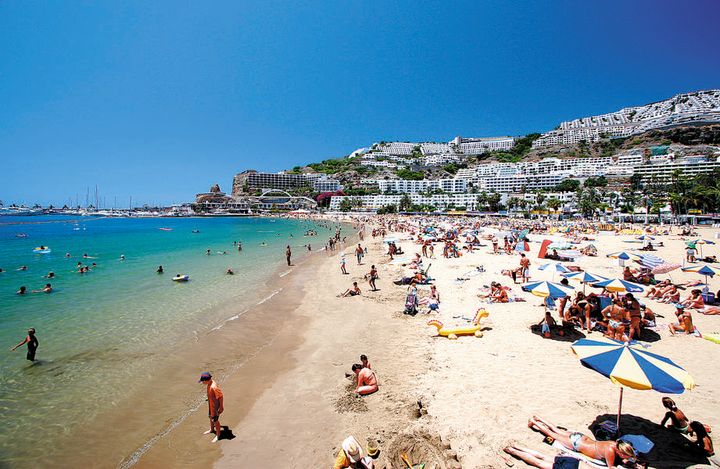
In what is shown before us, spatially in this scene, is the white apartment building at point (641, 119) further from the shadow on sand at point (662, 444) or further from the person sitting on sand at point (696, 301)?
the shadow on sand at point (662, 444)

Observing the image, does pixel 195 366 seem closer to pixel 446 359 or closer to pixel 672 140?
pixel 446 359

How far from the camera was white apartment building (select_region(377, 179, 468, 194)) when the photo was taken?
126 meters

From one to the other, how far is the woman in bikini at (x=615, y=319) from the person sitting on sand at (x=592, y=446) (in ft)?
14.7

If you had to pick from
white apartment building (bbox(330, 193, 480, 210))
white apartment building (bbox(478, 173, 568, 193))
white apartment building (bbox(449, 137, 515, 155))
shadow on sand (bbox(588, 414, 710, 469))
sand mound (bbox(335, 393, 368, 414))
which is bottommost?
sand mound (bbox(335, 393, 368, 414))

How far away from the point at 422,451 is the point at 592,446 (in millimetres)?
2038

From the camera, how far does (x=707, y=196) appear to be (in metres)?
52.5

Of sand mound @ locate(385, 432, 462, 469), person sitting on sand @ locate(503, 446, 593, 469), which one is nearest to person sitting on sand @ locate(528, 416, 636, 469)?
person sitting on sand @ locate(503, 446, 593, 469)

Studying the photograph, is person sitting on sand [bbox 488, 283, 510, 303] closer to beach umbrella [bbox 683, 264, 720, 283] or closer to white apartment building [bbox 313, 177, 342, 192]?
beach umbrella [bbox 683, 264, 720, 283]

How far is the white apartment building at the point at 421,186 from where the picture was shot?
126m

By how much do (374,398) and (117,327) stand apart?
362 inches

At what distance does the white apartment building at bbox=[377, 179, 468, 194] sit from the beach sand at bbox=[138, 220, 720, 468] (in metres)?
121

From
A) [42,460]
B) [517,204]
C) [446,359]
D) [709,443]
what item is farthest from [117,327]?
[517,204]

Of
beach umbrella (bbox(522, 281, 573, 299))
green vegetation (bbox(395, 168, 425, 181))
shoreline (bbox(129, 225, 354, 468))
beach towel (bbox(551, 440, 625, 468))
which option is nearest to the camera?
beach towel (bbox(551, 440, 625, 468))

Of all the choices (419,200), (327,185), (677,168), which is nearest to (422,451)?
(677,168)
